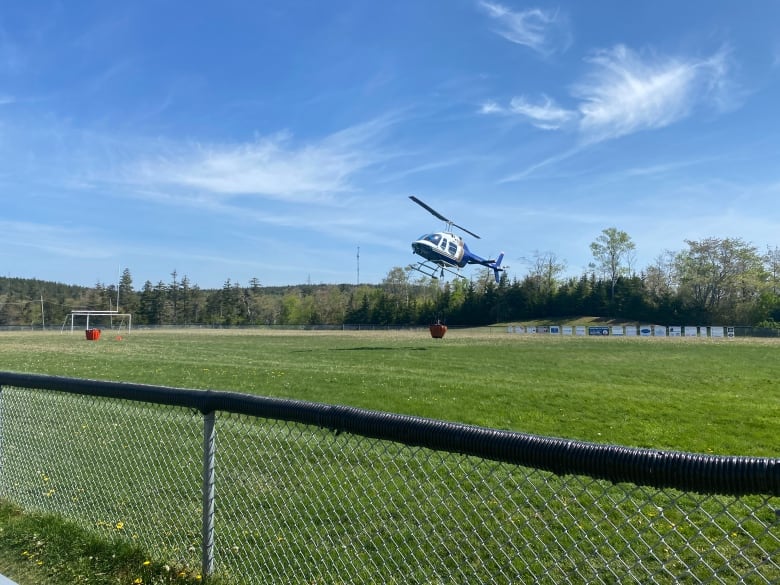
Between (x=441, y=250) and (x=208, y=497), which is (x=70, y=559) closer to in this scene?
(x=208, y=497)

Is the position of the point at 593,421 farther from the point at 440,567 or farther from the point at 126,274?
the point at 126,274

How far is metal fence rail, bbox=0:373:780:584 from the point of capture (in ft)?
6.69

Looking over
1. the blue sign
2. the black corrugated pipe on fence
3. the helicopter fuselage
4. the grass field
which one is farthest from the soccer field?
the blue sign

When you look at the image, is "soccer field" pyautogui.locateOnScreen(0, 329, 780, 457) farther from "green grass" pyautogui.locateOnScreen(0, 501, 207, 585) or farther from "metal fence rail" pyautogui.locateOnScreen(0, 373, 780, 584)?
"green grass" pyautogui.locateOnScreen(0, 501, 207, 585)

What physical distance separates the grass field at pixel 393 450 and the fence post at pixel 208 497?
0.18 m

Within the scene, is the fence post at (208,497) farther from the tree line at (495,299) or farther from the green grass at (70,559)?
the tree line at (495,299)

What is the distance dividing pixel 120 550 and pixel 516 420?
7.07 metres

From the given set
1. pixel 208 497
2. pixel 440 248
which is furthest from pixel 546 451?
pixel 440 248

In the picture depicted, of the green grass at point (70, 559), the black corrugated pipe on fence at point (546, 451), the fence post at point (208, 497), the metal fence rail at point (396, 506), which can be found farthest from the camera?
the green grass at point (70, 559)

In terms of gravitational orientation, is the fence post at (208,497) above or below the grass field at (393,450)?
above

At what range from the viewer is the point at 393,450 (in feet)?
23.4

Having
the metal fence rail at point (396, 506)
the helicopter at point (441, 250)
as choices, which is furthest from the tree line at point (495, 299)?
the metal fence rail at point (396, 506)

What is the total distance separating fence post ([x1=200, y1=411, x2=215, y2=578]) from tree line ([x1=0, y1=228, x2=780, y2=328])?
264 feet

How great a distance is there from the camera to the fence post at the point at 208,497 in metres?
3.32
